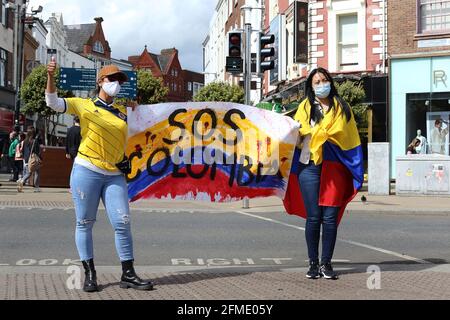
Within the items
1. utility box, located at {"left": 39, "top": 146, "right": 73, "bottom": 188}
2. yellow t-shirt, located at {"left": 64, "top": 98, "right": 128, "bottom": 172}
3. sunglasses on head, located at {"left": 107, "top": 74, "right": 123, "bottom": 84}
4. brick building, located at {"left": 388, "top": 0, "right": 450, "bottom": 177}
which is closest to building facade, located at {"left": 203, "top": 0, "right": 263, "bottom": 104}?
brick building, located at {"left": 388, "top": 0, "right": 450, "bottom": 177}

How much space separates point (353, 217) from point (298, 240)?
3.99m

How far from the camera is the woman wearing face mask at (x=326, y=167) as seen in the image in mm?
6020

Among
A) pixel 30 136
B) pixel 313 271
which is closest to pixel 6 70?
pixel 30 136

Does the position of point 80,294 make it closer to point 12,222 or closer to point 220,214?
point 12,222

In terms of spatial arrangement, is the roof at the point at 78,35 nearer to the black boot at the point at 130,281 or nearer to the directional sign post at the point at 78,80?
the directional sign post at the point at 78,80

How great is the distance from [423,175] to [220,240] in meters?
11.2

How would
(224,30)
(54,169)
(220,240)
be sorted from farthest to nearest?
(224,30) → (54,169) → (220,240)

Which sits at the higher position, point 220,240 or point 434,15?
point 434,15

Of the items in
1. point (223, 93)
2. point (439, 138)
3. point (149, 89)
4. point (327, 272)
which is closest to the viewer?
point (327, 272)

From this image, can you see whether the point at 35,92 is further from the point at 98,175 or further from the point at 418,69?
the point at 98,175

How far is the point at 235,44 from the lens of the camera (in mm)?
16234

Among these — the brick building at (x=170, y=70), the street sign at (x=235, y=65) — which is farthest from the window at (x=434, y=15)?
the brick building at (x=170, y=70)

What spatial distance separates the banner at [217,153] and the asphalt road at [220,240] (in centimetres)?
108

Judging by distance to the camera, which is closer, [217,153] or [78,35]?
[217,153]
